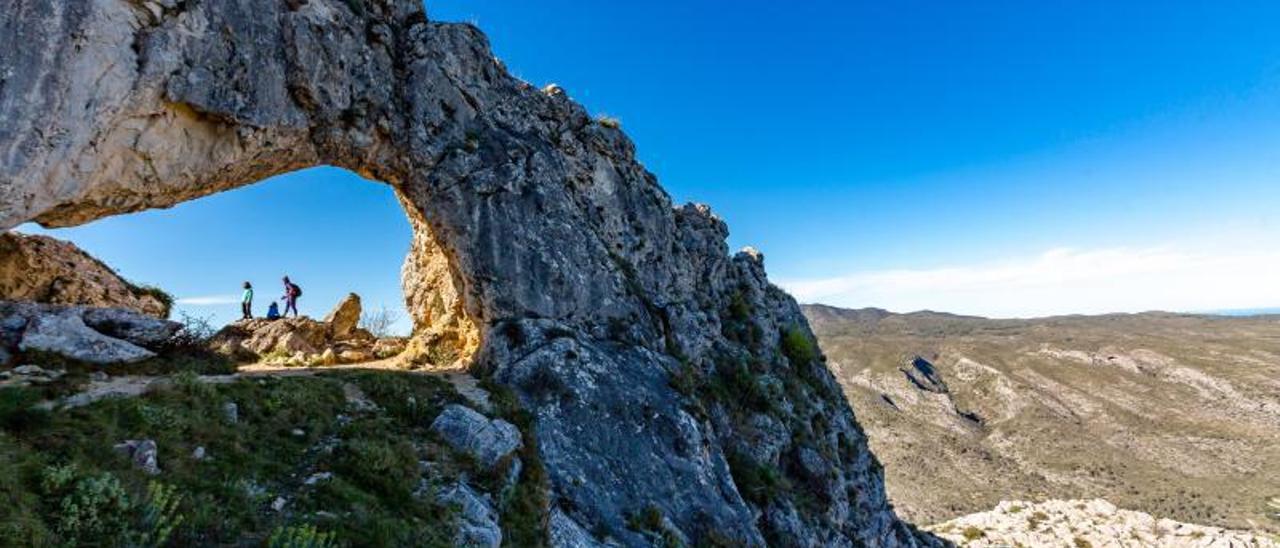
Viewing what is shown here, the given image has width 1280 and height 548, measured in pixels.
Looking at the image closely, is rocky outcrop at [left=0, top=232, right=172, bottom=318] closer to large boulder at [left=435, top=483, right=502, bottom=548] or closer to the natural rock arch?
the natural rock arch

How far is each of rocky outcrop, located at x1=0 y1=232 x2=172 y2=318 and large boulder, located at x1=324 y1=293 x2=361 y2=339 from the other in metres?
7.93

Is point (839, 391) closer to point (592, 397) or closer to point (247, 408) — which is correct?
point (592, 397)

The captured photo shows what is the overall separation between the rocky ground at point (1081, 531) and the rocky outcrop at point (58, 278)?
280 ft

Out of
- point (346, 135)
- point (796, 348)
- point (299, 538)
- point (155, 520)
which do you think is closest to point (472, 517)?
point (299, 538)

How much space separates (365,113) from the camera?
22781mm

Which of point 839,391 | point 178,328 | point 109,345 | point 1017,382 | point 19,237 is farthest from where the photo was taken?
point 1017,382

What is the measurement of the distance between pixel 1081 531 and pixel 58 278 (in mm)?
113239

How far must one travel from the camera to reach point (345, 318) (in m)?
33.2

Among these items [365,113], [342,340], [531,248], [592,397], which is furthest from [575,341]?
[342,340]

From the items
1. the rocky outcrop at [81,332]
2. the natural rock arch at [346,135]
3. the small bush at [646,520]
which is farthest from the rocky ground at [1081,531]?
the rocky outcrop at [81,332]

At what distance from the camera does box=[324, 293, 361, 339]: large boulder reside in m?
32.2

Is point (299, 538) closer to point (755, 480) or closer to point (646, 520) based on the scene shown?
point (646, 520)

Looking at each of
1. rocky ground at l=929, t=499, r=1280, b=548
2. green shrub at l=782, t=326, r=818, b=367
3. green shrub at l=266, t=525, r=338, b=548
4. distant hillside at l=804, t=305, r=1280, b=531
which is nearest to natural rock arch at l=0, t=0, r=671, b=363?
green shrub at l=782, t=326, r=818, b=367

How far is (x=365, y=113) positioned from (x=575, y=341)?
39.3 feet
